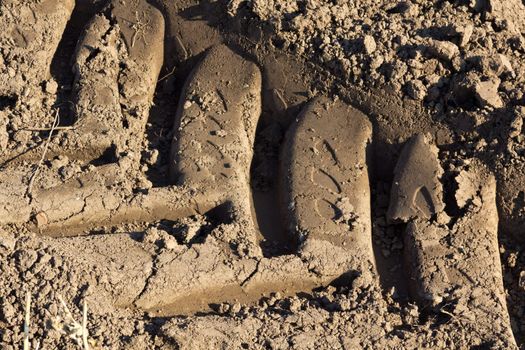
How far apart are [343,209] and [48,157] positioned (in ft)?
5.22

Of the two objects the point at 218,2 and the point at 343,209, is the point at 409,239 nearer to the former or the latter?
the point at 343,209

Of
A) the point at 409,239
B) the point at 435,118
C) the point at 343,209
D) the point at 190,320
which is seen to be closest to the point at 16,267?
the point at 190,320

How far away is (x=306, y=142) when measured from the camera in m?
4.60

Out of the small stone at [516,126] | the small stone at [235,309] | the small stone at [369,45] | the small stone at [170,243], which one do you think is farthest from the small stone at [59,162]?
the small stone at [516,126]

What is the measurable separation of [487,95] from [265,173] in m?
1.22

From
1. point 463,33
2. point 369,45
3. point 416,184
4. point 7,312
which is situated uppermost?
point 463,33

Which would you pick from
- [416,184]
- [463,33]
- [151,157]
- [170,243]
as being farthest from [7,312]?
[463,33]

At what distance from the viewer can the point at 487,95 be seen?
4.48 m

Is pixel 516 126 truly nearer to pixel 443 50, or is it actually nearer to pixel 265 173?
pixel 443 50

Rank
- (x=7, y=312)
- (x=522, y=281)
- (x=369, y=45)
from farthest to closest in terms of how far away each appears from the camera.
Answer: (x=369, y=45) < (x=522, y=281) < (x=7, y=312)

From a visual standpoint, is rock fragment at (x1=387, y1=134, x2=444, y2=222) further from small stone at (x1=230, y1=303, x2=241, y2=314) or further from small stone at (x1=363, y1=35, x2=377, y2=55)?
small stone at (x1=230, y1=303, x2=241, y2=314)

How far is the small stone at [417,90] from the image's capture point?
456 centimetres

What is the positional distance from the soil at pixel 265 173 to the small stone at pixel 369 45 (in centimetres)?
1

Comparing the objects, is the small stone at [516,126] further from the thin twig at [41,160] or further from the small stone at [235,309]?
the thin twig at [41,160]
